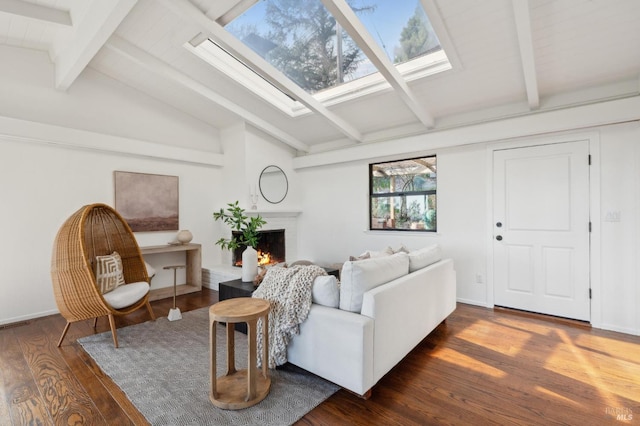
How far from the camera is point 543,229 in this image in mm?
3344

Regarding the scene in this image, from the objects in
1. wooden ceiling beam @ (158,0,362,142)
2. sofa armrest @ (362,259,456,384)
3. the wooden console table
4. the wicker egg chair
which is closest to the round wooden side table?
sofa armrest @ (362,259,456,384)

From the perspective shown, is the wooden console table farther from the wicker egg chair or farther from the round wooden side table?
the round wooden side table

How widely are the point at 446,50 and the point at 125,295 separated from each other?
3.79 meters

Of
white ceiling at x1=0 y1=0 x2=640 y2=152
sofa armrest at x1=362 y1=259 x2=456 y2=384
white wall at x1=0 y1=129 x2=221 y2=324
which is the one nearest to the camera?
sofa armrest at x1=362 y1=259 x2=456 y2=384

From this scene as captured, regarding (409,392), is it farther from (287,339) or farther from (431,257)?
(431,257)

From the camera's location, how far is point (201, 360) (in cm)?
236

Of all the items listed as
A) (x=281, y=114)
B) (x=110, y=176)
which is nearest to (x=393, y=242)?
(x=281, y=114)

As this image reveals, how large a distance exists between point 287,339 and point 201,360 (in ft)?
2.51

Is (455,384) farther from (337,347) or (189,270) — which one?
(189,270)

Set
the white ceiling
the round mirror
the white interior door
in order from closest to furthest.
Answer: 1. the white ceiling
2. the white interior door
3. the round mirror

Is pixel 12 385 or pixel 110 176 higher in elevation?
pixel 110 176

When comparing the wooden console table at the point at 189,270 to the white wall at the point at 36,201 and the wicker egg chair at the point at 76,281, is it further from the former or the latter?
the wicker egg chair at the point at 76,281

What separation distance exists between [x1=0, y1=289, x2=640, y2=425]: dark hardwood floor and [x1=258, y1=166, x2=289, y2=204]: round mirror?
2.92 m

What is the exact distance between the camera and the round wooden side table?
1791 mm
